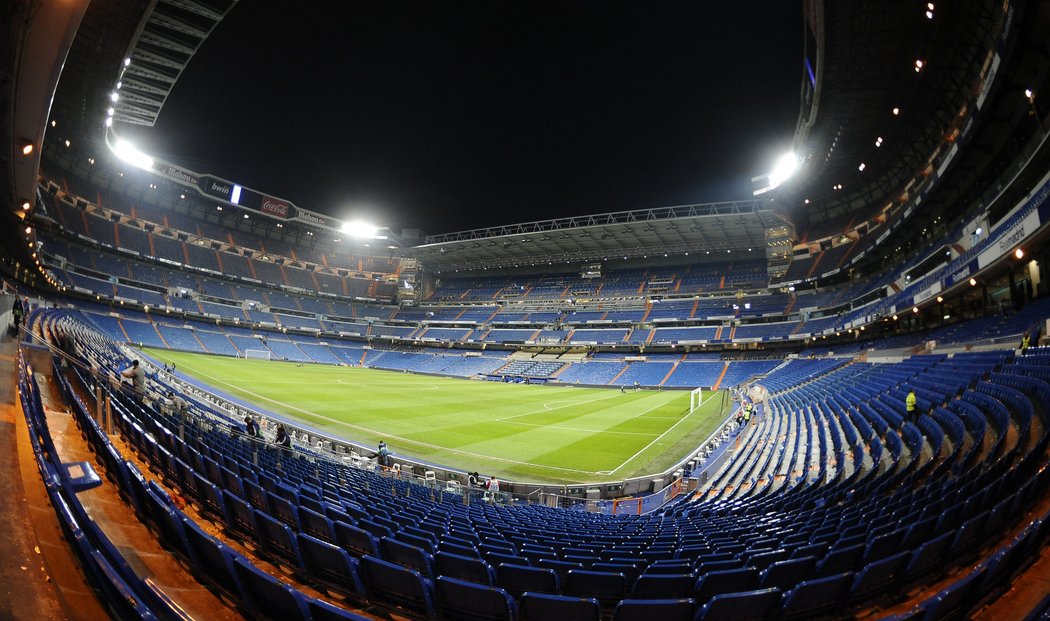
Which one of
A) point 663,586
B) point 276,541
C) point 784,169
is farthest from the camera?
point 784,169

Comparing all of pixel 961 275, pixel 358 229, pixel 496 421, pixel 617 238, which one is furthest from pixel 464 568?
pixel 358 229

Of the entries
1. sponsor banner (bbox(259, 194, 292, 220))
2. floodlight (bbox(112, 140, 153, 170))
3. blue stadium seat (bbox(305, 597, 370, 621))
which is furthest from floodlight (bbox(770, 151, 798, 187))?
floodlight (bbox(112, 140, 153, 170))

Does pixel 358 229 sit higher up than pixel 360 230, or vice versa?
pixel 358 229

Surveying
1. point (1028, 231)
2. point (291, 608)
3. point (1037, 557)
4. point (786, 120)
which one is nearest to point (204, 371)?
point (291, 608)

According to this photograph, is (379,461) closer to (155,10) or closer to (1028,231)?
(1028,231)

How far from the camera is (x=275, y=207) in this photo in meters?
65.2

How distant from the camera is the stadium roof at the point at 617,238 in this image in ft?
174

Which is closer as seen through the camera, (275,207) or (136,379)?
(136,379)

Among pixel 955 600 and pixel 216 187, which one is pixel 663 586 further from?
pixel 216 187

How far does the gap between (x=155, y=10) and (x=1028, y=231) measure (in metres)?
42.5

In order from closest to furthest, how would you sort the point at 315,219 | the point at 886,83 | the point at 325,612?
the point at 325,612
the point at 886,83
the point at 315,219

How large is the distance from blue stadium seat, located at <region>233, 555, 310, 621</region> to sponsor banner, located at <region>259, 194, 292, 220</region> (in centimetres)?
7223

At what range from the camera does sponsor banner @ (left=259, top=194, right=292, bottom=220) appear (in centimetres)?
6419

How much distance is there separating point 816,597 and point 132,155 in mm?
71509
